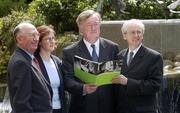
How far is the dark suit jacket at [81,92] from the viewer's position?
538cm

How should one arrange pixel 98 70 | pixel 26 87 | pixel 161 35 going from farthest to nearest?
1. pixel 161 35
2. pixel 98 70
3. pixel 26 87

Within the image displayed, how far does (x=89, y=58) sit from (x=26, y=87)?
2.84 feet

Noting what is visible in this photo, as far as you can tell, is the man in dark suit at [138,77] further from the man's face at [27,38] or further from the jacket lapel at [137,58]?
the man's face at [27,38]

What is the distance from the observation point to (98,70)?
16.4 ft

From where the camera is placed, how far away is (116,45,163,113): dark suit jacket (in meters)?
5.29

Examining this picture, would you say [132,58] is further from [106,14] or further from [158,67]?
[106,14]

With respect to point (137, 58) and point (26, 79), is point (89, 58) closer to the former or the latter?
point (137, 58)

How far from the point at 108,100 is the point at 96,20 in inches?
31.5

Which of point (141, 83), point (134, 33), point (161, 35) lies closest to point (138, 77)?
point (141, 83)

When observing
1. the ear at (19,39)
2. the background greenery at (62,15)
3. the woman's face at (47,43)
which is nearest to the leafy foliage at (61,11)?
the background greenery at (62,15)

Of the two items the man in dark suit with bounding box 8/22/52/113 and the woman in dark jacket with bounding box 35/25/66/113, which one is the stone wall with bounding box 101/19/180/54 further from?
the man in dark suit with bounding box 8/22/52/113

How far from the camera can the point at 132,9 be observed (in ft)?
44.9

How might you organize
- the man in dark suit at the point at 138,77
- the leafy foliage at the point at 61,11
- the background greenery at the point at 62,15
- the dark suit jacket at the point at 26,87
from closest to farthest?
1. the dark suit jacket at the point at 26,87
2. the man in dark suit at the point at 138,77
3. the background greenery at the point at 62,15
4. the leafy foliage at the point at 61,11

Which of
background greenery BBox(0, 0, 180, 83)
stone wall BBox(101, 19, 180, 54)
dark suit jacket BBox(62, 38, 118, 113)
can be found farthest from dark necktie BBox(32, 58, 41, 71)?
background greenery BBox(0, 0, 180, 83)
